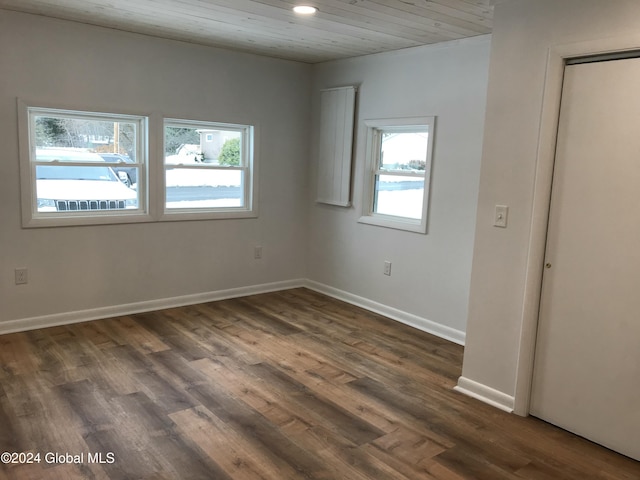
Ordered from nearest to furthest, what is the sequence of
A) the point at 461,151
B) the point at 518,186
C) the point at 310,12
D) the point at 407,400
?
the point at 518,186
the point at 407,400
the point at 310,12
the point at 461,151

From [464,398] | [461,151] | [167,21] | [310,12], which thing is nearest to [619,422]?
[464,398]

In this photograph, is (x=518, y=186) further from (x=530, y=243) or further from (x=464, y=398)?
(x=464, y=398)

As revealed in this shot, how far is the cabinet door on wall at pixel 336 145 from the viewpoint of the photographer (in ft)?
16.5

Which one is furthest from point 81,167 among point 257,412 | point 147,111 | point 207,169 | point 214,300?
point 257,412

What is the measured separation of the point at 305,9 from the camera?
331 centimetres

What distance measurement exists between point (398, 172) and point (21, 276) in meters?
3.23

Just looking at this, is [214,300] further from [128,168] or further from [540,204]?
[540,204]

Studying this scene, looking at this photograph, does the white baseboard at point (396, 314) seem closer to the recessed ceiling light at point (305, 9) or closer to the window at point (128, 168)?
the window at point (128, 168)

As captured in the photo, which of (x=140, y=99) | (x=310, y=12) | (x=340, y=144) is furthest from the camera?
(x=340, y=144)

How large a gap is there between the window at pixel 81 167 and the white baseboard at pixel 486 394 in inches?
119

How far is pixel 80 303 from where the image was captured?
4312mm

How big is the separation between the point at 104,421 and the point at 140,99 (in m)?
2.74

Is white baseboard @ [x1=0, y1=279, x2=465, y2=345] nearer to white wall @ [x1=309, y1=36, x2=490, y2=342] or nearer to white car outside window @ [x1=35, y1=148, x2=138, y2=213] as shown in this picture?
white wall @ [x1=309, y1=36, x2=490, y2=342]

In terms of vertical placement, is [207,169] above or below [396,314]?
above
